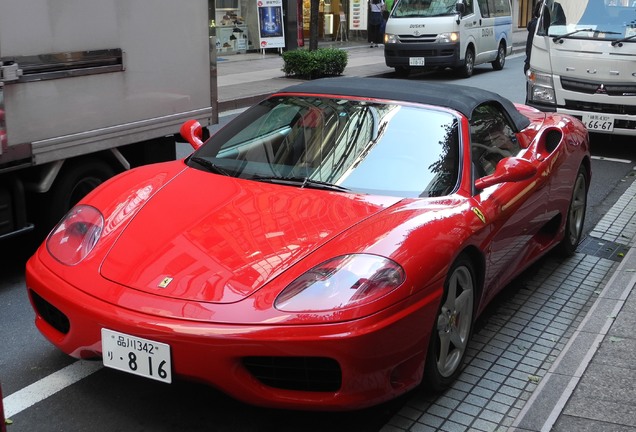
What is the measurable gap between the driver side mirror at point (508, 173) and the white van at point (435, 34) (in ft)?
46.2

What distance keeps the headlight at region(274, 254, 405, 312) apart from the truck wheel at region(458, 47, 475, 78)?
51.8 feet

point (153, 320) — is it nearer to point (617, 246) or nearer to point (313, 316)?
point (313, 316)

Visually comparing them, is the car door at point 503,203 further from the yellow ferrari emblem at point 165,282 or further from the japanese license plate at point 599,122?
the japanese license plate at point 599,122

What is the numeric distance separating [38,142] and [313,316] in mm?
3004

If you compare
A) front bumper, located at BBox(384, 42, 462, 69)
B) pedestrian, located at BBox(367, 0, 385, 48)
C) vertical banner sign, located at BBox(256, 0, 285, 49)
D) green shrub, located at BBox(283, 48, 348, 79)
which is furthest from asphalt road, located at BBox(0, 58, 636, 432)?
pedestrian, located at BBox(367, 0, 385, 48)

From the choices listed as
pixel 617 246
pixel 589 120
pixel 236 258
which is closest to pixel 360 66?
pixel 589 120

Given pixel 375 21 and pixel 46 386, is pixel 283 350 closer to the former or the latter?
pixel 46 386

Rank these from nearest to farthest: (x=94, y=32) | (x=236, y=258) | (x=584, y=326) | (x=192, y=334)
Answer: (x=192, y=334) < (x=236, y=258) < (x=584, y=326) < (x=94, y=32)

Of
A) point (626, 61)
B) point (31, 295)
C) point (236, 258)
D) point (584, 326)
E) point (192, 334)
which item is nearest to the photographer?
point (192, 334)

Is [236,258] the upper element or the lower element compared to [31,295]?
upper

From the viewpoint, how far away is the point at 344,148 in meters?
4.39

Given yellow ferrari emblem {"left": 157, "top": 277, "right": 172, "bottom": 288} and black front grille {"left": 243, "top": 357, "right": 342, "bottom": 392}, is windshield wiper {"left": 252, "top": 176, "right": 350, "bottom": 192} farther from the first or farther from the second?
black front grille {"left": 243, "top": 357, "right": 342, "bottom": 392}

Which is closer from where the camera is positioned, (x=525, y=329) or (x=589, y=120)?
(x=525, y=329)

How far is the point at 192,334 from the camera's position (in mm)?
3178
